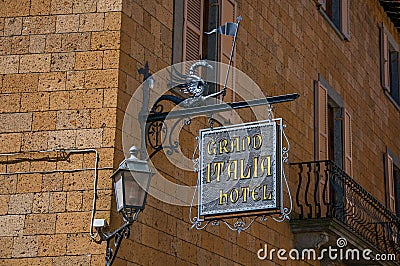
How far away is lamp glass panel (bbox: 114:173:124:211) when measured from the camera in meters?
8.48

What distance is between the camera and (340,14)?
1656cm

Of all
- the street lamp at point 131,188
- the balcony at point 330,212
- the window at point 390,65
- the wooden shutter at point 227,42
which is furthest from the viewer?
the window at point 390,65

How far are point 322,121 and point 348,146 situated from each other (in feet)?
3.59

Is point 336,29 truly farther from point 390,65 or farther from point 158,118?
point 158,118

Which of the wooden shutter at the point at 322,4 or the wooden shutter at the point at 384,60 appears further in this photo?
the wooden shutter at the point at 384,60

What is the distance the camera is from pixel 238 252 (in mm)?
11672

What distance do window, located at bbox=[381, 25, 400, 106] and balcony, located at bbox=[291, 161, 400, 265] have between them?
4.02 m

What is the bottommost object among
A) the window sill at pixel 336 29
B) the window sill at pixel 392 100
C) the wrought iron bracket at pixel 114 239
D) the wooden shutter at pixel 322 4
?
the wrought iron bracket at pixel 114 239

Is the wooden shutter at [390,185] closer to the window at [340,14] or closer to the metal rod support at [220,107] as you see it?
the window at [340,14]

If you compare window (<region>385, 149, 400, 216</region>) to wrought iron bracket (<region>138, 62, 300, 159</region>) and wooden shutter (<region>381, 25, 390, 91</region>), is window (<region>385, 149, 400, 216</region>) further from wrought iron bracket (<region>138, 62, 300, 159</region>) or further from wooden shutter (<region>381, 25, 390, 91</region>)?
wrought iron bracket (<region>138, 62, 300, 159</region>)

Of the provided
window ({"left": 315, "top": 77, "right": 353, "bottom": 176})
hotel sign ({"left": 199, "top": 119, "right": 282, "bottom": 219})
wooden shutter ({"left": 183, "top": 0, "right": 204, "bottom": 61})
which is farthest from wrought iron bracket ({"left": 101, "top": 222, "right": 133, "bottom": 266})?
window ({"left": 315, "top": 77, "right": 353, "bottom": 176})

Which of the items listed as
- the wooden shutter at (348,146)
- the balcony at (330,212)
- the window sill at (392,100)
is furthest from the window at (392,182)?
the wooden shutter at (348,146)

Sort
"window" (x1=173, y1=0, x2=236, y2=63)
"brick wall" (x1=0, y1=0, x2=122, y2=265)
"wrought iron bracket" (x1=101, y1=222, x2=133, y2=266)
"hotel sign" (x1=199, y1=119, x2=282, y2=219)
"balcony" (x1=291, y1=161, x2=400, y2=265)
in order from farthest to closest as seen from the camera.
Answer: "balcony" (x1=291, y1=161, x2=400, y2=265), "window" (x1=173, y1=0, x2=236, y2=63), "brick wall" (x1=0, y1=0, x2=122, y2=265), "hotel sign" (x1=199, y1=119, x2=282, y2=219), "wrought iron bracket" (x1=101, y1=222, x2=133, y2=266)

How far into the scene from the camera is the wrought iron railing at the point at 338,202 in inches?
523
